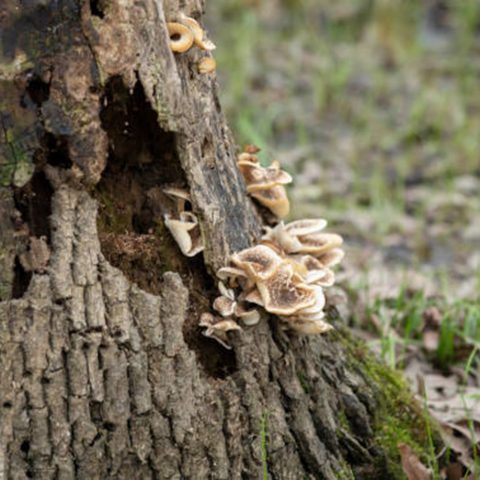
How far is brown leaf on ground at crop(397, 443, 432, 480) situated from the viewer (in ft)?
10.7

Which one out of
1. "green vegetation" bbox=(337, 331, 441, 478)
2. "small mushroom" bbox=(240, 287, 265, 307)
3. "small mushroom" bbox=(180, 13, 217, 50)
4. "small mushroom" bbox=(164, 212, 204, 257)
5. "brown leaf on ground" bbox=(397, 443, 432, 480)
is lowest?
"brown leaf on ground" bbox=(397, 443, 432, 480)

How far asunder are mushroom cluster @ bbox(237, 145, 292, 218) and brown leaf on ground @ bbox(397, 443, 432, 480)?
106 cm

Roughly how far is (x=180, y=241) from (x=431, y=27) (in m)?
10.2

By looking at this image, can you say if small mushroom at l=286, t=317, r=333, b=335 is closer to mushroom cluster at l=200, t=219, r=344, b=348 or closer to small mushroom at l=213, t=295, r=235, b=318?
mushroom cluster at l=200, t=219, r=344, b=348

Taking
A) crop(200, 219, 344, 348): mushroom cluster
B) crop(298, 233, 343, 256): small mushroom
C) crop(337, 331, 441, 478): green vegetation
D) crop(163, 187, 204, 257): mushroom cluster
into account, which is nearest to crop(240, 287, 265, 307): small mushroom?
crop(200, 219, 344, 348): mushroom cluster

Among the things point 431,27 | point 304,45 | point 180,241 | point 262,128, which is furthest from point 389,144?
point 180,241

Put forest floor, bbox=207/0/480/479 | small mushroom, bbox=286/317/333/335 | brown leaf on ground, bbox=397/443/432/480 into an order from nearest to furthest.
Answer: small mushroom, bbox=286/317/333/335 → brown leaf on ground, bbox=397/443/432/480 → forest floor, bbox=207/0/480/479

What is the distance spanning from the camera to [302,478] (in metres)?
3.07

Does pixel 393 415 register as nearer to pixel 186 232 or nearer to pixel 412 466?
pixel 412 466

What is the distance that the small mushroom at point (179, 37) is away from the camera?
268 centimetres

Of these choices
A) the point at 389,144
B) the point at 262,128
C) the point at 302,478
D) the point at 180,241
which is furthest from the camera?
the point at 389,144

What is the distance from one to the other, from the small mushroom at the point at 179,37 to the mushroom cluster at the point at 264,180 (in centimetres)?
65

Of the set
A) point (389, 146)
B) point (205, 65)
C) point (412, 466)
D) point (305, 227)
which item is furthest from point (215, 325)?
point (389, 146)

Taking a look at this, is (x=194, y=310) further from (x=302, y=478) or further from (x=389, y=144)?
(x=389, y=144)
